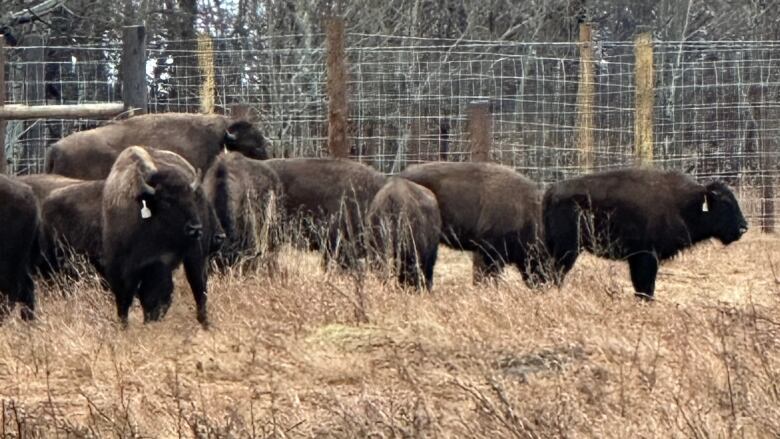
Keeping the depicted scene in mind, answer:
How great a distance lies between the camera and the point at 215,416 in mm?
6598

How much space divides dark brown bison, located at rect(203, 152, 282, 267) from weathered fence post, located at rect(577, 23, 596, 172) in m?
5.48

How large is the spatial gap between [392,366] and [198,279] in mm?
2572

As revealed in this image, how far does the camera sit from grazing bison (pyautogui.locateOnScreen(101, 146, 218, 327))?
9703mm

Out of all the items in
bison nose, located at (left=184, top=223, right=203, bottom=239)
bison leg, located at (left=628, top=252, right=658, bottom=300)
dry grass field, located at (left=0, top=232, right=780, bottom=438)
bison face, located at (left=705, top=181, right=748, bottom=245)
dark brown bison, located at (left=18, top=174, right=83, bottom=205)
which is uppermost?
dark brown bison, located at (left=18, top=174, right=83, bottom=205)

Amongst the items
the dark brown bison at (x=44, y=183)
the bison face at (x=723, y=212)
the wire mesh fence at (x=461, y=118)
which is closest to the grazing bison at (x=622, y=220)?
the bison face at (x=723, y=212)

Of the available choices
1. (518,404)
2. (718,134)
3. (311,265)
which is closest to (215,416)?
(518,404)

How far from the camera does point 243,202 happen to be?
40.5ft

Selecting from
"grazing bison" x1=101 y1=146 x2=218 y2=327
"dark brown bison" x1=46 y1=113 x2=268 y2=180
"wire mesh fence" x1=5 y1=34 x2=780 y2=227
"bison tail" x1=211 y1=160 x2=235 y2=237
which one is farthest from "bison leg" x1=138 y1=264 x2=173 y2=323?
"wire mesh fence" x1=5 y1=34 x2=780 y2=227

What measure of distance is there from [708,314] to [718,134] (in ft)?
35.6

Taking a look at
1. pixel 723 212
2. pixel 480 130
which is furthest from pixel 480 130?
pixel 723 212

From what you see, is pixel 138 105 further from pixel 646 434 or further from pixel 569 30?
pixel 569 30

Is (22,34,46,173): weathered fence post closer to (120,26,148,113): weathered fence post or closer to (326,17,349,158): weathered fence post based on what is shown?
(120,26,148,113): weathered fence post

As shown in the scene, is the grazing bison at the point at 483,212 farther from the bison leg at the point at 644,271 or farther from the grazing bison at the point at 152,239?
the grazing bison at the point at 152,239

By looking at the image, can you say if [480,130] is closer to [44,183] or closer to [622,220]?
[622,220]
